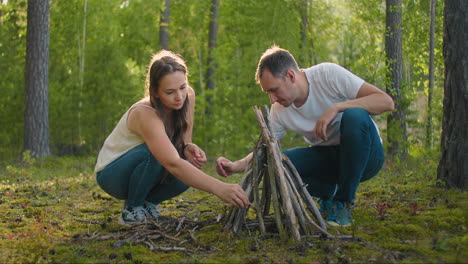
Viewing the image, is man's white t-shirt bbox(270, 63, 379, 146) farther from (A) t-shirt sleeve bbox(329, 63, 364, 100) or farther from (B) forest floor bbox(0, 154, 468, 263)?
(B) forest floor bbox(0, 154, 468, 263)

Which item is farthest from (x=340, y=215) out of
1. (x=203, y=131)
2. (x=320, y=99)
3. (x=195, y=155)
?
(x=203, y=131)

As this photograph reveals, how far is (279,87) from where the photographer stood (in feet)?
10.1

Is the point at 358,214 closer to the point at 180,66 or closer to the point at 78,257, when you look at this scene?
the point at 180,66

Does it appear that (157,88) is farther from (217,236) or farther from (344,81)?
(344,81)

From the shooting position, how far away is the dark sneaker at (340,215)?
124 inches

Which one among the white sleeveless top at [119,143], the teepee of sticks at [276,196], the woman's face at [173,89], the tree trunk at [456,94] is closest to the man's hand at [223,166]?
the teepee of sticks at [276,196]

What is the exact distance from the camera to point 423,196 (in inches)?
156

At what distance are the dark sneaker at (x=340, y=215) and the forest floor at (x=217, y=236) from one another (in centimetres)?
10

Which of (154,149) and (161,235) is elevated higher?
(154,149)

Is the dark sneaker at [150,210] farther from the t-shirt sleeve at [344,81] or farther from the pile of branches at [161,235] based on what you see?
the t-shirt sleeve at [344,81]

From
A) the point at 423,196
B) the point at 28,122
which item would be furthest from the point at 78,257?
the point at 28,122

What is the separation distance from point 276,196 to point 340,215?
0.57 m

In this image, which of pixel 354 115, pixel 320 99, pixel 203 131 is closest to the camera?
pixel 354 115

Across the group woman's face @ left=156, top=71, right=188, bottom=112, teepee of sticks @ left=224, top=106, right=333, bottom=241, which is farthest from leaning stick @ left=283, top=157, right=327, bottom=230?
woman's face @ left=156, top=71, right=188, bottom=112
